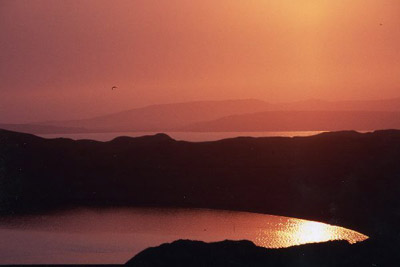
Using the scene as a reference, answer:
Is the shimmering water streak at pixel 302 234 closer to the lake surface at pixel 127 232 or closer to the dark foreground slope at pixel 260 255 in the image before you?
the lake surface at pixel 127 232

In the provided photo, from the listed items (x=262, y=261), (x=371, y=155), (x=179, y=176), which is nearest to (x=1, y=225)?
(x=179, y=176)

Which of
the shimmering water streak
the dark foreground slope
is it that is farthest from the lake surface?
the dark foreground slope

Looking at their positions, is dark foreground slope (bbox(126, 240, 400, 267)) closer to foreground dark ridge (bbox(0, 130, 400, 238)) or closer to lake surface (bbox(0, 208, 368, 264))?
lake surface (bbox(0, 208, 368, 264))

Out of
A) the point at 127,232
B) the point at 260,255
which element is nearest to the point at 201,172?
the point at 127,232

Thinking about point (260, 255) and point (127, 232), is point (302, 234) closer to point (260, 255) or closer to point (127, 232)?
point (127, 232)

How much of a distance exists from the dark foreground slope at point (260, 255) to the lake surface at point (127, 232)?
3248 millimetres

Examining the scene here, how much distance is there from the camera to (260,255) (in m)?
10.3

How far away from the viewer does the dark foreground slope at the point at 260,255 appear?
10.0 metres

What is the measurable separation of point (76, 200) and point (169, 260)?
11373 millimetres

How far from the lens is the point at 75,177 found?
2138cm

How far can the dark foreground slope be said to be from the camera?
10047 millimetres

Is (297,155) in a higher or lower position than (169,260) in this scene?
higher

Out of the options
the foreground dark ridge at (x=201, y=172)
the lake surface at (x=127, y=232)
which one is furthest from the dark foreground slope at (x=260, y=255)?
the foreground dark ridge at (x=201, y=172)

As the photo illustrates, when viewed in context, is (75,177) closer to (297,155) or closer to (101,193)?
(101,193)
